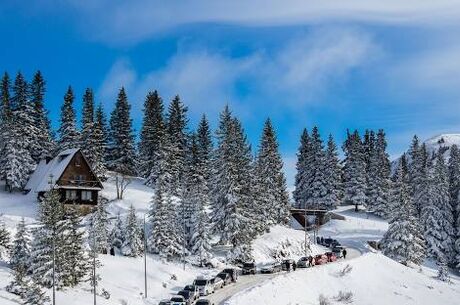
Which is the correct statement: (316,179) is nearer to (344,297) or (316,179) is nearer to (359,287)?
(359,287)

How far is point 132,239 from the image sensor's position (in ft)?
181

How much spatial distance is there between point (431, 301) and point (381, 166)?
174 ft

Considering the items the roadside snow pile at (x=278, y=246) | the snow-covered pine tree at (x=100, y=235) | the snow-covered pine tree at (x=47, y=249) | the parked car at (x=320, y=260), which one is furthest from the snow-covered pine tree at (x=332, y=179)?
the snow-covered pine tree at (x=47, y=249)

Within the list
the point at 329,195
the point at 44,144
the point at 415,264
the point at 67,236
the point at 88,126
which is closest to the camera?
the point at 67,236

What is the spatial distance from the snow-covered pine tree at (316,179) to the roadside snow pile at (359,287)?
36.4m

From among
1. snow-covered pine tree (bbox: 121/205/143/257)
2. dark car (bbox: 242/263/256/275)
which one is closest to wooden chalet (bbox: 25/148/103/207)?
snow-covered pine tree (bbox: 121/205/143/257)

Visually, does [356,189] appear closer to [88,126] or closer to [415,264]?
[415,264]

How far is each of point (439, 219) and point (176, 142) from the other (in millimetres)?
44599

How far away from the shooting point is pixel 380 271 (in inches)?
2623

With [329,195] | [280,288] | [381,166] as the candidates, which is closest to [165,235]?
[280,288]

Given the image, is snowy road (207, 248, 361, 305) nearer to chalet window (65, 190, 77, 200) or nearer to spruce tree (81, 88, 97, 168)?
chalet window (65, 190, 77, 200)

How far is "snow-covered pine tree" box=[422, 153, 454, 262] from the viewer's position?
87.6 meters

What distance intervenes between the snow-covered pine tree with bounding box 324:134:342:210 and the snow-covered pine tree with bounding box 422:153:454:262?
67.5ft

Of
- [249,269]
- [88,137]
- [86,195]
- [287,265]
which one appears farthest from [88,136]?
[287,265]
